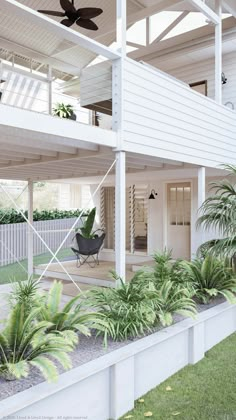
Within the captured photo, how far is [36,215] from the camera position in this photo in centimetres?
1673

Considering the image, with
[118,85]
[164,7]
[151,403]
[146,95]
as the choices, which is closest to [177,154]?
[146,95]

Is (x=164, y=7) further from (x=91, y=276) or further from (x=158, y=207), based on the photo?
(x=91, y=276)

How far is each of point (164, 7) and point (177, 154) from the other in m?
3.51

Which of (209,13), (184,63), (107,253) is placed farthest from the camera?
(107,253)

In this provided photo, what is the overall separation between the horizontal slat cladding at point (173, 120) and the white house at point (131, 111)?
18mm

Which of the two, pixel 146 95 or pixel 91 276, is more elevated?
pixel 146 95

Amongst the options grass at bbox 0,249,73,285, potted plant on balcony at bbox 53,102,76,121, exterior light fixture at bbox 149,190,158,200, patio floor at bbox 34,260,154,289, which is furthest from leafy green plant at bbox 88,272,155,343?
exterior light fixture at bbox 149,190,158,200

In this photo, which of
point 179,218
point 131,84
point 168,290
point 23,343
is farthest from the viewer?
point 179,218

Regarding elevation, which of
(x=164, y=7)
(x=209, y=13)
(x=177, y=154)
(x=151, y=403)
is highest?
(x=164, y=7)

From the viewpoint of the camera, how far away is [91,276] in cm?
868

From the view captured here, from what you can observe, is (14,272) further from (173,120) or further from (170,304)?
(170,304)

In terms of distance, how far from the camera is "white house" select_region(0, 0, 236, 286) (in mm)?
5109

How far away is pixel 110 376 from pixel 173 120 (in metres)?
4.53

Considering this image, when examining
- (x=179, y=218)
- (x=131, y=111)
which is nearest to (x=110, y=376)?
(x=131, y=111)
